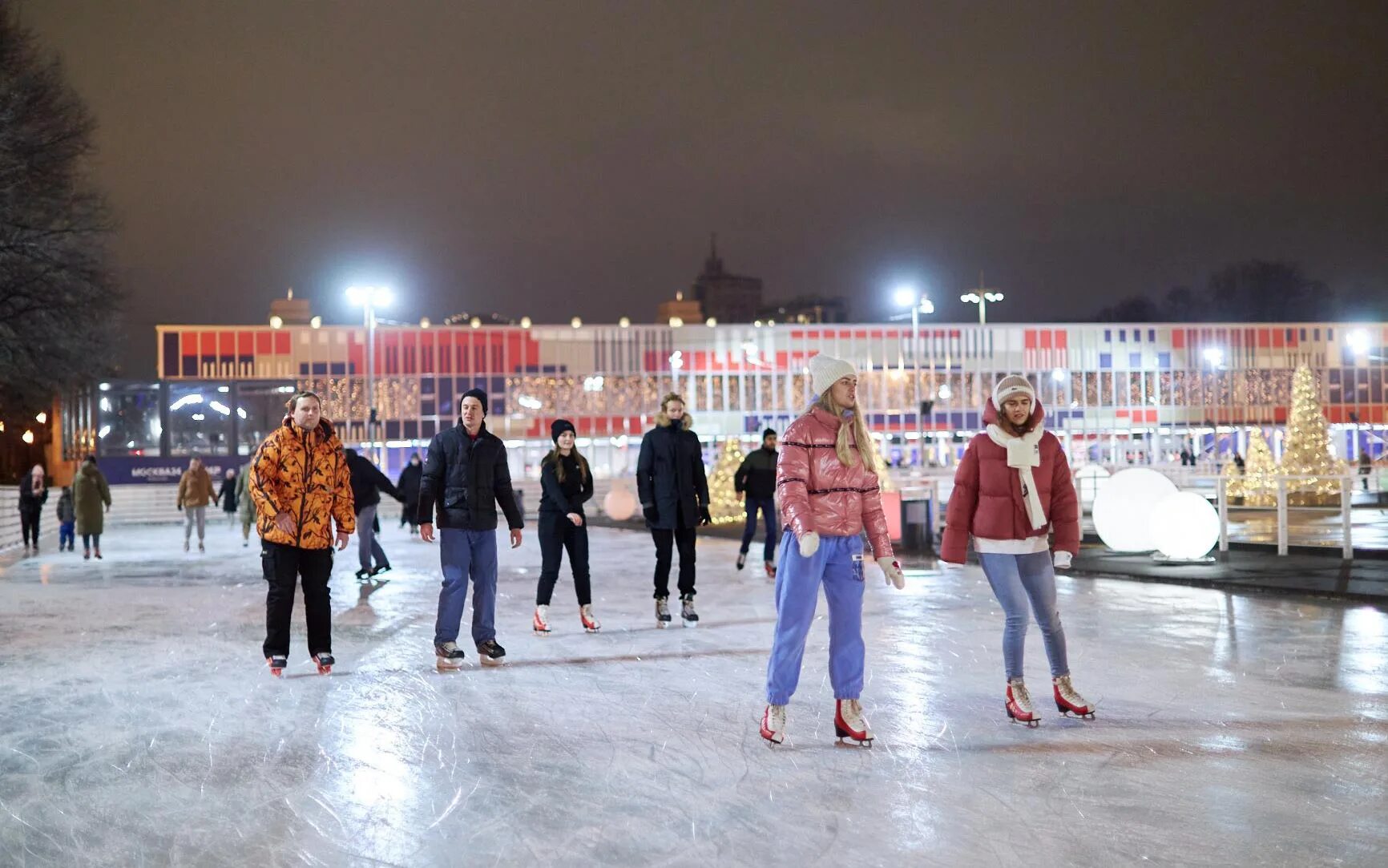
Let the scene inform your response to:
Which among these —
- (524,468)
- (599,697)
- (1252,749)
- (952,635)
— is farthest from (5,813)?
(524,468)

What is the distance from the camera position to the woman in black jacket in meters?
9.93

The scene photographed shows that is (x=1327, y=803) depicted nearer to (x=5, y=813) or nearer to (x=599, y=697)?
(x=599, y=697)

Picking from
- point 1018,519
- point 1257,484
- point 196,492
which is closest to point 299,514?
point 1018,519

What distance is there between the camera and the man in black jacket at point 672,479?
10211 millimetres

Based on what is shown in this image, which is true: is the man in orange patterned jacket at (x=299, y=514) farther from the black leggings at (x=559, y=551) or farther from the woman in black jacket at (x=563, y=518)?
the black leggings at (x=559, y=551)

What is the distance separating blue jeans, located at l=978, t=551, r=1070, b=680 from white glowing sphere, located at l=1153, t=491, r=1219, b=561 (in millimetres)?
9291

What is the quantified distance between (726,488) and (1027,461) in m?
20.7

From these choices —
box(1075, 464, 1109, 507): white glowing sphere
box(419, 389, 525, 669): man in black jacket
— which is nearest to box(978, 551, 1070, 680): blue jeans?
box(419, 389, 525, 669): man in black jacket

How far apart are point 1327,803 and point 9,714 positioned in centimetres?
643

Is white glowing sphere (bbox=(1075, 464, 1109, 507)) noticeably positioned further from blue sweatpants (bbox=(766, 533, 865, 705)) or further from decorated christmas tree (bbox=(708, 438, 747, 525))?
blue sweatpants (bbox=(766, 533, 865, 705))

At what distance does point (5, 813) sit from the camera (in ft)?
16.6

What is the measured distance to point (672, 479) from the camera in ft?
33.7

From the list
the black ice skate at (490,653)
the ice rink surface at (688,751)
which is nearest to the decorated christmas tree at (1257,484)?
the ice rink surface at (688,751)

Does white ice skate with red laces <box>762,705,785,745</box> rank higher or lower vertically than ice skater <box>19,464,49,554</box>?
lower
